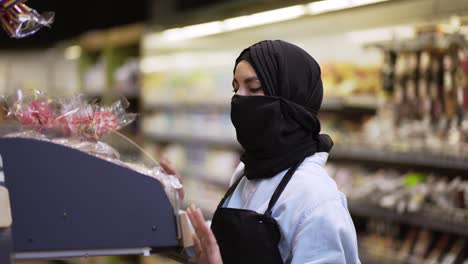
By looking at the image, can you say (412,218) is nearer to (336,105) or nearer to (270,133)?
(336,105)

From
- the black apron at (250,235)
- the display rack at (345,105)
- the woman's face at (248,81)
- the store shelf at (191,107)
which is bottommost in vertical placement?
the store shelf at (191,107)

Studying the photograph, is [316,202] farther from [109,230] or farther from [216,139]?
[216,139]

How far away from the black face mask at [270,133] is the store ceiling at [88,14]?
7460mm

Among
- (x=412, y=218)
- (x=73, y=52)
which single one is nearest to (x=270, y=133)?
(x=412, y=218)

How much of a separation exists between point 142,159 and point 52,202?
40cm

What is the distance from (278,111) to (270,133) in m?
0.07

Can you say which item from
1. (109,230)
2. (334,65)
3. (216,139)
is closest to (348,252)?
(109,230)

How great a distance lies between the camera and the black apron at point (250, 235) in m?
1.93

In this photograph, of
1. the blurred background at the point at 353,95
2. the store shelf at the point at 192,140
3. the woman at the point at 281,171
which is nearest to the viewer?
the woman at the point at 281,171

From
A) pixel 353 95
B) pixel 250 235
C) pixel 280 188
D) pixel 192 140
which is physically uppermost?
pixel 280 188

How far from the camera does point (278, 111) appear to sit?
6.50ft

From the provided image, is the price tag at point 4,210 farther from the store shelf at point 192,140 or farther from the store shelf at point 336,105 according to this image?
the store shelf at point 192,140

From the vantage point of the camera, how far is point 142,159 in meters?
2.13

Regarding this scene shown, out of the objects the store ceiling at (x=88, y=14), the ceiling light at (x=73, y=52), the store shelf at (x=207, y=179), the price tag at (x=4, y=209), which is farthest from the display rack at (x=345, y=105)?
the store ceiling at (x=88, y=14)
